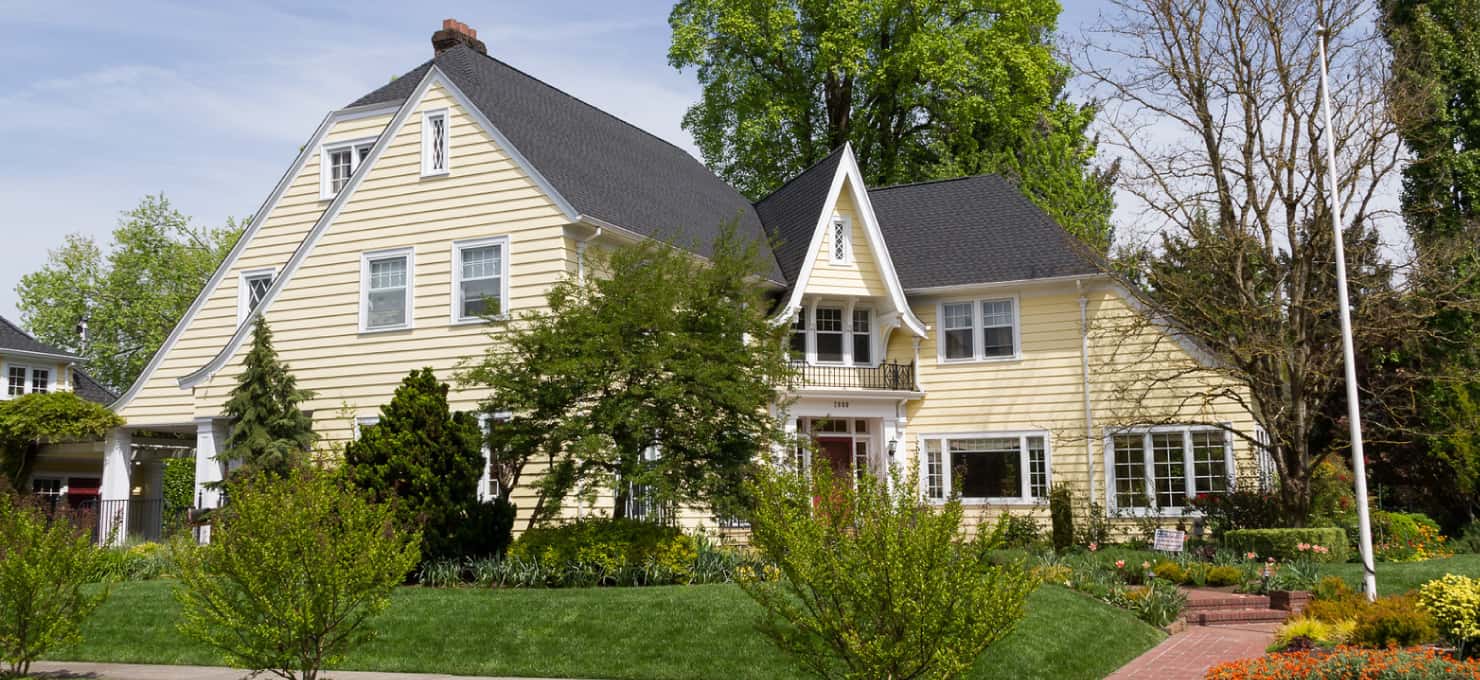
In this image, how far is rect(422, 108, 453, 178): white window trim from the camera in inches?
845

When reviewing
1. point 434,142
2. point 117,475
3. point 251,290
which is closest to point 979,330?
point 434,142

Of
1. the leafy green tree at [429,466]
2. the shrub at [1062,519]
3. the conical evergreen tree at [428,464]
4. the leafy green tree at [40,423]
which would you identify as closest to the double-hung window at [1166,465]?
the shrub at [1062,519]

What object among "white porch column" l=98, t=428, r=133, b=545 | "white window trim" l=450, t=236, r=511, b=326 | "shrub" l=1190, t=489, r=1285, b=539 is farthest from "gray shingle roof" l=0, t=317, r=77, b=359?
"shrub" l=1190, t=489, r=1285, b=539

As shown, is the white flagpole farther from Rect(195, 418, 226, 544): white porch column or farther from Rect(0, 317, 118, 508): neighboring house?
Rect(0, 317, 118, 508): neighboring house

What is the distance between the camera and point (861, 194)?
2453 centimetres

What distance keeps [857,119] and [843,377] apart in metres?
15.5

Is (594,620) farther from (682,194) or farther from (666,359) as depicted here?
(682,194)

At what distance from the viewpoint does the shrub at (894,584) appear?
7.07m

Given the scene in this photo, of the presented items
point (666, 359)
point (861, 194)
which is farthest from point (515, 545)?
point (861, 194)

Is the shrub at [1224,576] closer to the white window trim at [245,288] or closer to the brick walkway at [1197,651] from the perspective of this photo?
the brick walkway at [1197,651]

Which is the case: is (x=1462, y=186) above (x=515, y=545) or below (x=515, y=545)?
above

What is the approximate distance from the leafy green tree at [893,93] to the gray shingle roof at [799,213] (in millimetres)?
9031

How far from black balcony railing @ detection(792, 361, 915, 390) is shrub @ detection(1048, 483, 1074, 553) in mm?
4177

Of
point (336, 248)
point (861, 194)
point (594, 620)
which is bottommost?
point (594, 620)
